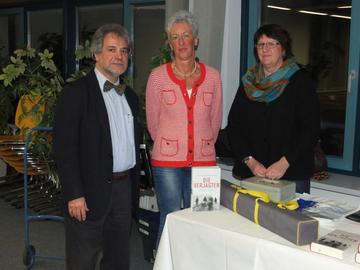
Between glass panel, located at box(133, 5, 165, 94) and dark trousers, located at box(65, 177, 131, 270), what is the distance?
100 inches

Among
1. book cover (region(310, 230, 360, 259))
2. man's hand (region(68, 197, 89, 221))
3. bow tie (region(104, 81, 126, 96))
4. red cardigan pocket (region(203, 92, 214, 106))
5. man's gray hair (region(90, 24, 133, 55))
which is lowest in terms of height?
man's hand (region(68, 197, 89, 221))

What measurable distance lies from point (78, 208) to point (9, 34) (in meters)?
5.12

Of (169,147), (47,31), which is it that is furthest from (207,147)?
(47,31)

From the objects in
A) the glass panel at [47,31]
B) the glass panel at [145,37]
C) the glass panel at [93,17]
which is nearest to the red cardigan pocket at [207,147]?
the glass panel at [145,37]

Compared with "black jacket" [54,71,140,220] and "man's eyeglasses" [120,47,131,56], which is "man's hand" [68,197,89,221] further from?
"man's eyeglasses" [120,47,131,56]

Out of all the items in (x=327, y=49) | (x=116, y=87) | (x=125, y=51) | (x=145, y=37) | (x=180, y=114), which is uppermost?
(x=145, y=37)

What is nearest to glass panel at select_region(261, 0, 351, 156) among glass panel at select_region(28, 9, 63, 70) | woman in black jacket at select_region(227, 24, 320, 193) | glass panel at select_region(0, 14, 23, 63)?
woman in black jacket at select_region(227, 24, 320, 193)

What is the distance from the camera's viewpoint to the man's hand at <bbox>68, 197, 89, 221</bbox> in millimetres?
1909

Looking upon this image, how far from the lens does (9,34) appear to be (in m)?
6.36

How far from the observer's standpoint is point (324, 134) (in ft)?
11.1

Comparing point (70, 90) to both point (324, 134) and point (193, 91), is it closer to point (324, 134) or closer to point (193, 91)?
point (193, 91)

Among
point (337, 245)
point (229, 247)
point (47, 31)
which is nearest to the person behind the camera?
point (337, 245)

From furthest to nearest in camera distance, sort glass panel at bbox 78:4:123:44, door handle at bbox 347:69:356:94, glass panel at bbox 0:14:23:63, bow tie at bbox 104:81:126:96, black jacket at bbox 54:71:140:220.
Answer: glass panel at bbox 0:14:23:63, glass panel at bbox 78:4:123:44, door handle at bbox 347:69:356:94, bow tie at bbox 104:81:126:96, black jacket at bbox 54:71:140:220

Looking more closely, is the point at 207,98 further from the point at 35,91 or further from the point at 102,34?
the point at 35,91
